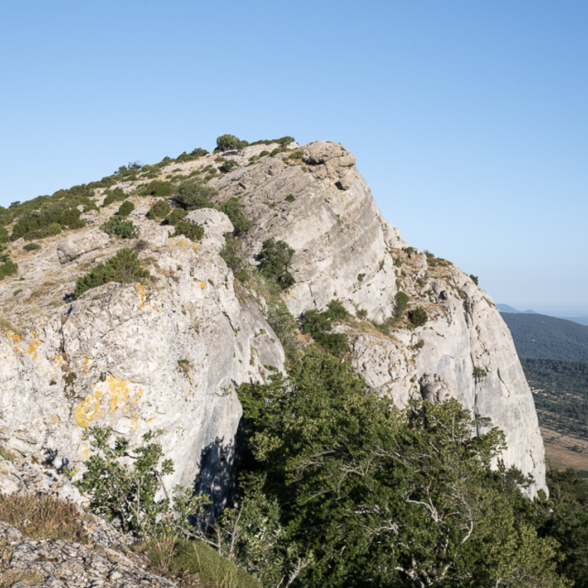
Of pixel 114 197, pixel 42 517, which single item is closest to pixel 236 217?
pixel 114 197

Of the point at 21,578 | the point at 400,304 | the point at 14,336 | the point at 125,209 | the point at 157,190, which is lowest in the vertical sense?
the point at 21,578

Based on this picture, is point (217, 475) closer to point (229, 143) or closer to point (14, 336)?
point (14, 336)

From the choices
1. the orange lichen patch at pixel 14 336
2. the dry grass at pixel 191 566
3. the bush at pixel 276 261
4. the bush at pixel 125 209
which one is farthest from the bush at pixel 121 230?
the dry grass at pixel 191 566

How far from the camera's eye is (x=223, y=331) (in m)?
23.9

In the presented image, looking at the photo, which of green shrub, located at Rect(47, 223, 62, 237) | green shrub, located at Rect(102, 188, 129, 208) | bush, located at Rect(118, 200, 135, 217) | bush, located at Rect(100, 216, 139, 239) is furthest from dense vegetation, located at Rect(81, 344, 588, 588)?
green shrub, located at Rect(102, 188, 129, 208)

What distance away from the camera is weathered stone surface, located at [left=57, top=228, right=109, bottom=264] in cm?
2853

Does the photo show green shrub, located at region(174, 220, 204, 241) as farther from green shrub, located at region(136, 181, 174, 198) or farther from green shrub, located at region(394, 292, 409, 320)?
green shrub, located at region(394, 292, 409, 320)

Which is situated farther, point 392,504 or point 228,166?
point 228,166

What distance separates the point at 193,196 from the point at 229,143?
112 ft

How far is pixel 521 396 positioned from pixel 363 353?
30.6m

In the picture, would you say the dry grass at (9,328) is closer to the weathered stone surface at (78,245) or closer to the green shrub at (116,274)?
the green shrub at (116,274)

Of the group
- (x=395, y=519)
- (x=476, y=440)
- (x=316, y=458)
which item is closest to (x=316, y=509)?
(x=316, y=458)

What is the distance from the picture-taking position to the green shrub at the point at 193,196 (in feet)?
143

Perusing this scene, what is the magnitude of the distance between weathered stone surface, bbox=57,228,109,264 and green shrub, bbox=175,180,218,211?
14456 mm
